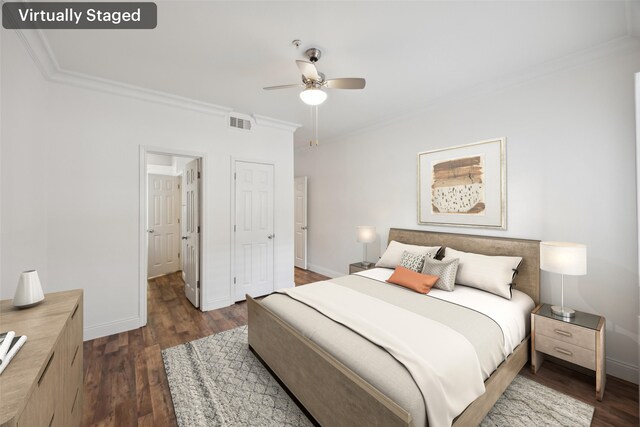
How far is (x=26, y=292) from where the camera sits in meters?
1.44

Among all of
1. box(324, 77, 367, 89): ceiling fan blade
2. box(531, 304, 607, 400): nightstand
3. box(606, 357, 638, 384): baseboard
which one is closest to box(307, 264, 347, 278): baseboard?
box(531, 304, 607, 400): nightstand

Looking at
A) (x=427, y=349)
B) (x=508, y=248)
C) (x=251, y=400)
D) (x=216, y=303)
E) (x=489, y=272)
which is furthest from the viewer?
(x=216, y=303)

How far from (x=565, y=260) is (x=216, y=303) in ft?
12.5

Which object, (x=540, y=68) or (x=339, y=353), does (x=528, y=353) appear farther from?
(x=540, y=68)

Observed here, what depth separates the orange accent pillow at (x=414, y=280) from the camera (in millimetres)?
2518

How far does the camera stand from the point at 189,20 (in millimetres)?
1908

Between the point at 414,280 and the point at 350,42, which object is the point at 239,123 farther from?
the point at 414,280

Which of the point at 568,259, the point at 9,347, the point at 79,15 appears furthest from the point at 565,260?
the point at 79,15

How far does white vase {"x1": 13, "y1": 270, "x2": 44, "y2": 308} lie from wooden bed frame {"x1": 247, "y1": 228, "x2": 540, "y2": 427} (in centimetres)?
142

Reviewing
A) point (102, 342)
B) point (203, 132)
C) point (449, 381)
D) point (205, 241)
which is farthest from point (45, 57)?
point (449, 381)

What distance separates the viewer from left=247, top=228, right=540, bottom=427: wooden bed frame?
127cm

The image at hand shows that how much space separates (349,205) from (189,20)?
11.2 ft

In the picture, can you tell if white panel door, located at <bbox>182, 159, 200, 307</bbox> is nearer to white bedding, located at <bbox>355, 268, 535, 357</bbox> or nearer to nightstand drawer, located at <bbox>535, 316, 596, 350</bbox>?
white bedding, located at <bbox>355, 268, 535, 357</bbox>

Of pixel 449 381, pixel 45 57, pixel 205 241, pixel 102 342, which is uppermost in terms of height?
pixel 45 57
